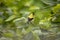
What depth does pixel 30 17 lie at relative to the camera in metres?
1.55

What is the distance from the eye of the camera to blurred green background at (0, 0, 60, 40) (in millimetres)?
1450

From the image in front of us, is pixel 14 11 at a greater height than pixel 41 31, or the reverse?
pixel 14 11

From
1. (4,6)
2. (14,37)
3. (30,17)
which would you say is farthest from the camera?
(4,6)

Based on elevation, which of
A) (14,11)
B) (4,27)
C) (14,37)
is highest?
(14,11)

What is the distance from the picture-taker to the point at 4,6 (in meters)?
1.66

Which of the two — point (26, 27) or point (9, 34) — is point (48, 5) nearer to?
point (26, 27)

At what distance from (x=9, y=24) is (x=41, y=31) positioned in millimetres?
226

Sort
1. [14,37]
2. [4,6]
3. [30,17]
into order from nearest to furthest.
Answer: [14,37], [30,17], [4,6]

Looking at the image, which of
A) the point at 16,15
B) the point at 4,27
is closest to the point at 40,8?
the point at 16,15

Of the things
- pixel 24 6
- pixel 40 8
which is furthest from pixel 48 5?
pixel 24 6

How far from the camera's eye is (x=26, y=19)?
1.53 metres

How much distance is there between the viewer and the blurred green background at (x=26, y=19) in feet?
4.76

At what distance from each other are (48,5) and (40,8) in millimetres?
63

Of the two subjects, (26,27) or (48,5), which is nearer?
(26,27)
